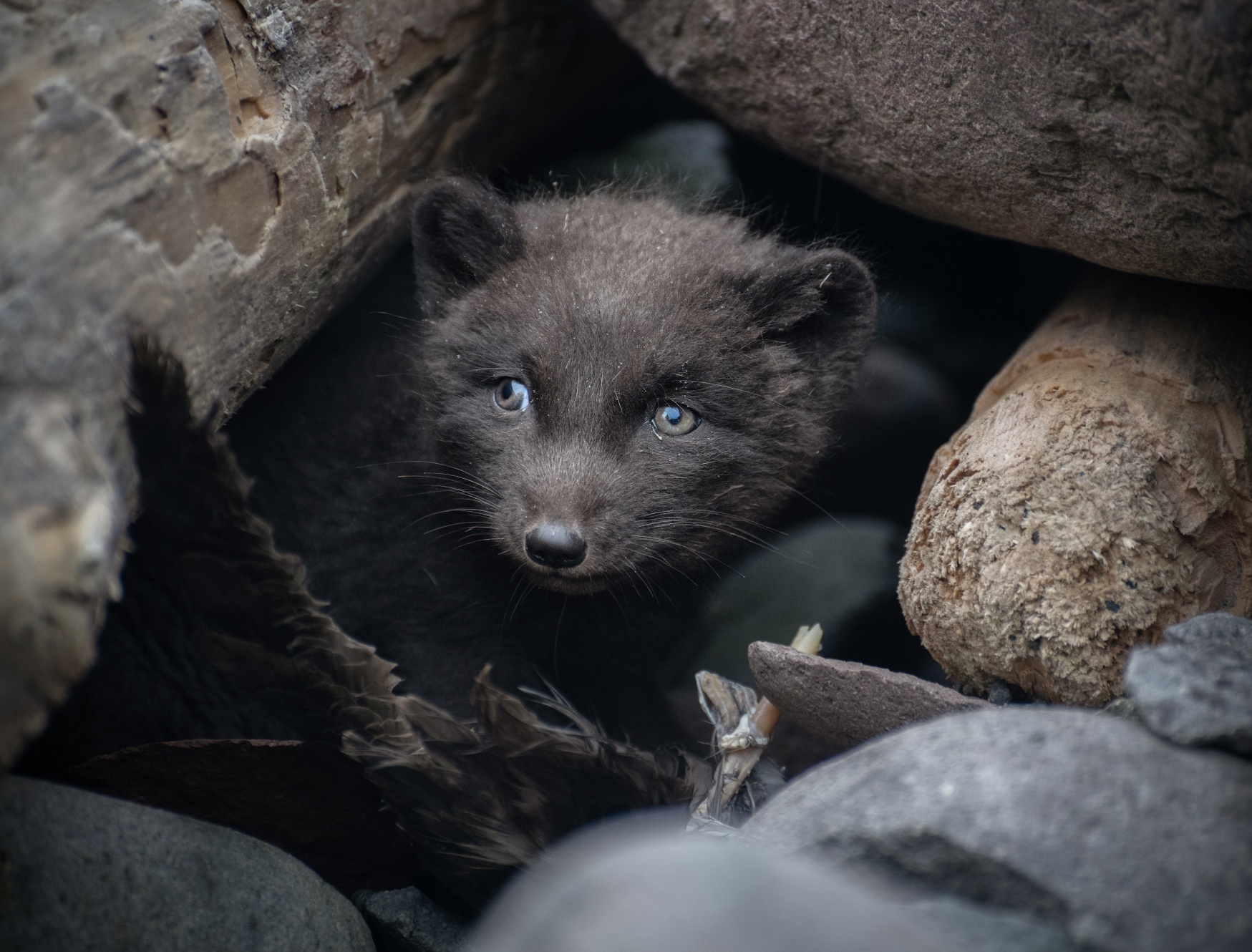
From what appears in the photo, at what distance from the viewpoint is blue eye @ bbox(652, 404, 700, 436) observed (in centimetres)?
306

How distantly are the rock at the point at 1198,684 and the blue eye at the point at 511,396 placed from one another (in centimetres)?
185

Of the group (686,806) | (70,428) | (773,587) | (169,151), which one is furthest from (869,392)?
(70,428)

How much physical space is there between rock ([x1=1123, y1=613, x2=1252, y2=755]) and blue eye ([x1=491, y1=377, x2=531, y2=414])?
1.85 metres

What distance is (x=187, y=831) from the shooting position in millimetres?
2182

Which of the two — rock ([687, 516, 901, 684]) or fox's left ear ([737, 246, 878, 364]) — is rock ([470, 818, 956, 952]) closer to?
fox's left ear ([737, 246, 878, 364])

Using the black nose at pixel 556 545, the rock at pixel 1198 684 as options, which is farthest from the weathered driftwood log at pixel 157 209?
the rock at pixel 1198 684

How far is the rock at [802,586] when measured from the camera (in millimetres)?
4047

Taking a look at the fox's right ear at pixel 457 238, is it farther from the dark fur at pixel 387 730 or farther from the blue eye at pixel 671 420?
the dark fur at pixel 387 730

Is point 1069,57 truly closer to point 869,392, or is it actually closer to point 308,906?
point 869,392

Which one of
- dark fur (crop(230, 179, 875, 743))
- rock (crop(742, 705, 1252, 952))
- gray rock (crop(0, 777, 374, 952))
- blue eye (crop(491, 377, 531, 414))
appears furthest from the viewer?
blue eye (crop(491, 377, 531, 414))

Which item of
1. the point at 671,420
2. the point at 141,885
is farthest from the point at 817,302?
the point at 141,885

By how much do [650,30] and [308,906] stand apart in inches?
117

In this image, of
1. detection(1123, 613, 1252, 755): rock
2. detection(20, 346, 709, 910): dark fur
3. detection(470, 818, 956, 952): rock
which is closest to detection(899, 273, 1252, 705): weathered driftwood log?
detection(1123, 613, 1252, 755): rock

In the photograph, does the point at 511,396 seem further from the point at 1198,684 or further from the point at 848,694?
the point at 1198,684
